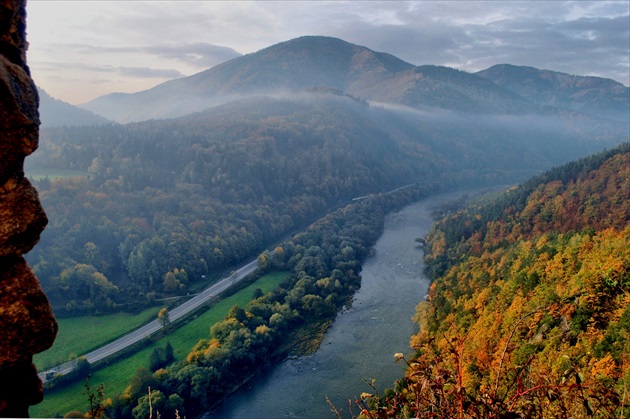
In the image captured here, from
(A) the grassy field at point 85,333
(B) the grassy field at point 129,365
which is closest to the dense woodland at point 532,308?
(B) the grassy field at point 129,365

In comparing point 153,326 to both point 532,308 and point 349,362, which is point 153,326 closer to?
point 349,362

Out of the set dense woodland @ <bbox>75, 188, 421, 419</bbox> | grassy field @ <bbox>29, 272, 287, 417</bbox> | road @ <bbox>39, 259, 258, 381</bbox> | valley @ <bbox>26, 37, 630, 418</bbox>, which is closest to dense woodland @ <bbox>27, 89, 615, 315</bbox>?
valley @ <bbox>26, 37, 630, 418</bbox>

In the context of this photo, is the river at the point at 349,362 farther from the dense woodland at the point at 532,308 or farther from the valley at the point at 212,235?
the dense woodland at the point at 532,308

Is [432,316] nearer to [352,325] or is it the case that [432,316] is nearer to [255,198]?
[352,325]

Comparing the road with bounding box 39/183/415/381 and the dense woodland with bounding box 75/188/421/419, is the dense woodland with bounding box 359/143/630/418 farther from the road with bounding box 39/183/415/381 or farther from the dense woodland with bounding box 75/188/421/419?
the road with bounding box 39/183/415/381

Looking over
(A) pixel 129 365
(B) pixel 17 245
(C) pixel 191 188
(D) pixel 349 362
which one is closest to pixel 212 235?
(C) pixel 191 188

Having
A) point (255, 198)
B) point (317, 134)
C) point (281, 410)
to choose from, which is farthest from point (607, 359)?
point (317, 134)

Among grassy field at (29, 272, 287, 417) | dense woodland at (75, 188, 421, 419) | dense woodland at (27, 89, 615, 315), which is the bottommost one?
grassy field at (29, 272, 287, 417)

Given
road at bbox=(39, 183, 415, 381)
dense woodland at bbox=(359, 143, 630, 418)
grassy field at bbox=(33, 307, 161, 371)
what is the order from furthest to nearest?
grassy field at bbox=(33, 307, 161, 371) → road at bbox=(39, 183, 415, 381) → dense woodland at bbox=(359, 143, 630, 418)
